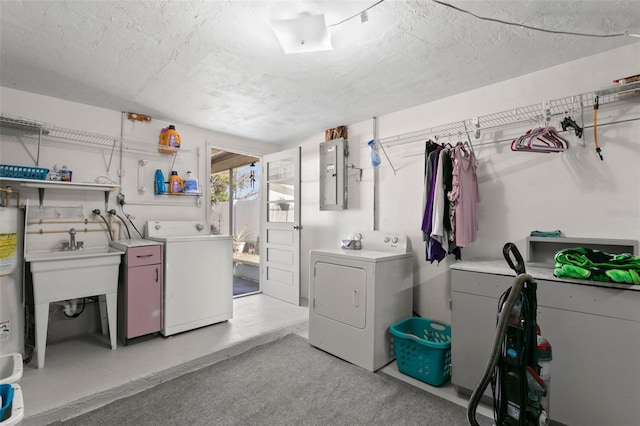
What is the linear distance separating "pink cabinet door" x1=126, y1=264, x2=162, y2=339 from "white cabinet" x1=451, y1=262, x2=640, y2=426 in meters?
2.70

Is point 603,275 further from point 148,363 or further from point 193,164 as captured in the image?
point 193,164

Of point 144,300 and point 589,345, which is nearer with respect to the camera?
point 589,345

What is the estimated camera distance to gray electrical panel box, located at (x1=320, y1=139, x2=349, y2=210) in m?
3.41

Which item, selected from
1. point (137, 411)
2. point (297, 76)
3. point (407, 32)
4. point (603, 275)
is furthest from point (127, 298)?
point (603, 275)

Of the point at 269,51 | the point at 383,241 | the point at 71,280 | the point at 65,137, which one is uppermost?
the point at 269,51

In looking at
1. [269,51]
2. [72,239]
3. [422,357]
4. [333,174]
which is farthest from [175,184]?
[422,357]

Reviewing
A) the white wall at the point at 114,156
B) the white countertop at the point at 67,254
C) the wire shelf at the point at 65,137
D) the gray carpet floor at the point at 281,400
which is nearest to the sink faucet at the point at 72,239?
the white countertop at the point at 67,254

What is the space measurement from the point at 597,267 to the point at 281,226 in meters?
3.12

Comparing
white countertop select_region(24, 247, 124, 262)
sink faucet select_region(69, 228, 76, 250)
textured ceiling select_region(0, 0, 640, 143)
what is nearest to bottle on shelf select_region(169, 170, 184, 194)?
textured ceiling select_region(0, 0, 640, 143)

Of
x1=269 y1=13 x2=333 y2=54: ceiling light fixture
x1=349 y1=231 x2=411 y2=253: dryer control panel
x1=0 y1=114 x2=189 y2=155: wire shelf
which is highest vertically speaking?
x1=269 y1=13 x2=333 y2=54: ceiling light fixture

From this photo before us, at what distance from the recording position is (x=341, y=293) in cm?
249

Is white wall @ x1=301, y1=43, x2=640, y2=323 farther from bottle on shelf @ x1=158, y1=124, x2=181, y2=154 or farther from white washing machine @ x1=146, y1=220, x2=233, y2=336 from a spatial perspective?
bottle on shelf @ x1=158, y1=124, x2=181, y2=154

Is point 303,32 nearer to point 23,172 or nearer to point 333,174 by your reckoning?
point 333,174

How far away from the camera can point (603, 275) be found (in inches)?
59.0
